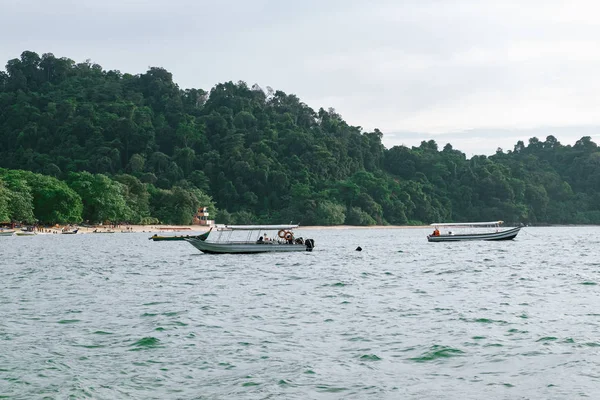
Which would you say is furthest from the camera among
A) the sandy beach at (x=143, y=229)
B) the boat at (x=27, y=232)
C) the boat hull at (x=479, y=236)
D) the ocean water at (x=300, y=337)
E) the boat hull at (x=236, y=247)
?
the sandy beach at (x=143, y=229)

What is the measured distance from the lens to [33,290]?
3747cm

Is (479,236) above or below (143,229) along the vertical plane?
below

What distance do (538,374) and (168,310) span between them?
16.5 m

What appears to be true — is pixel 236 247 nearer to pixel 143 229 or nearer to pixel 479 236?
pixel 479 236

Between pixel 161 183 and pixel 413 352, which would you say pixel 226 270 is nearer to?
pixel 413 352

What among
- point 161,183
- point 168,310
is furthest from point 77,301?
point 161,183

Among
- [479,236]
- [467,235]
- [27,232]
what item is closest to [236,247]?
[467,235]

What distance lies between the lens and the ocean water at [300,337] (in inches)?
666

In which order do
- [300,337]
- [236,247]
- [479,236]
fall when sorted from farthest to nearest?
[479,236], [236,247], [300,337]

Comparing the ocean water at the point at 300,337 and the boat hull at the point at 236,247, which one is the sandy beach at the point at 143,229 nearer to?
the boat hull at the point at 236,247

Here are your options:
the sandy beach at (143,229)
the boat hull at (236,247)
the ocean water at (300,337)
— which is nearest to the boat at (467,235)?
the boat hull at (236,247)

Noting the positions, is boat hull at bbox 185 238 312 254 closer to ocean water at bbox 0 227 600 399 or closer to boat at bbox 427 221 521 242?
A: ocean water at bbox 0 227 600 399

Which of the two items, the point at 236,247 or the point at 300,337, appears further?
the point at 236,247

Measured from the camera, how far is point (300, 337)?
23.0 meters
